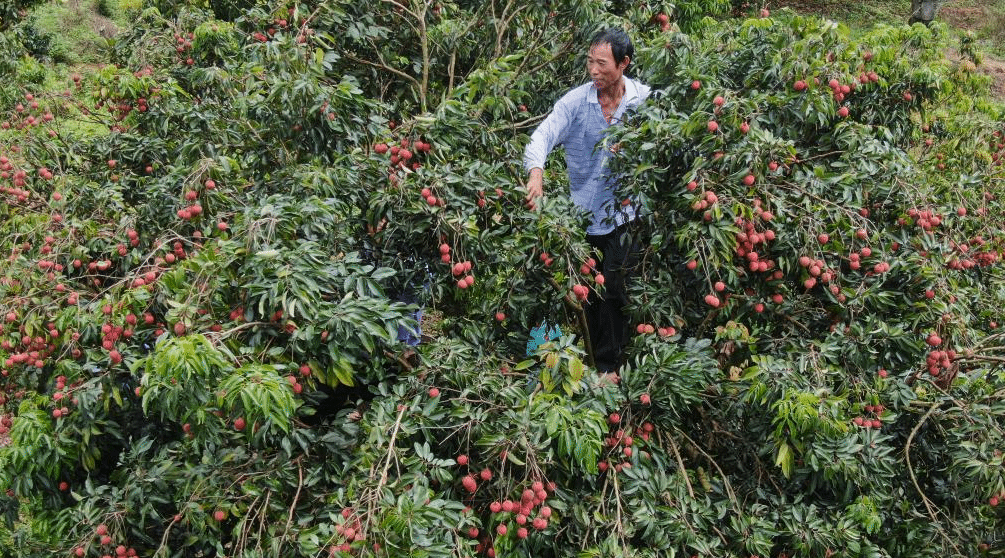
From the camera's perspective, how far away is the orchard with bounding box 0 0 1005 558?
2.61m

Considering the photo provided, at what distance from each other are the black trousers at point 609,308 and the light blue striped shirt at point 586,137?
0.08m

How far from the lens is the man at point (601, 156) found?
3620 millimetres

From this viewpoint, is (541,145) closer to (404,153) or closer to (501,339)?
(404,153)

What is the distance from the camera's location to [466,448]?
2.84 metres

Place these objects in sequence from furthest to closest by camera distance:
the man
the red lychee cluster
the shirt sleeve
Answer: the man < the shirt sleeve < the red lychee cluster

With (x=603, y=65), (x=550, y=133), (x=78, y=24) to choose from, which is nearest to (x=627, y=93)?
(x=603, y=65)

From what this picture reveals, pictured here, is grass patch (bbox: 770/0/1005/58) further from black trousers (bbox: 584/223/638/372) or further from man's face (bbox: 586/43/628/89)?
man's face (bbox: 586/43/628/89)

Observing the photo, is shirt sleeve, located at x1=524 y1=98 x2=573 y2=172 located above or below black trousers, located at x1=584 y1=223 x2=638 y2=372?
above

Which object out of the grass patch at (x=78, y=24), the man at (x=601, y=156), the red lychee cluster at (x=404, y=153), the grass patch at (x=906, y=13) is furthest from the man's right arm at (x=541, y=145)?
the grass patch at (x=906, y=13)

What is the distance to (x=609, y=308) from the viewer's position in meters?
4.10

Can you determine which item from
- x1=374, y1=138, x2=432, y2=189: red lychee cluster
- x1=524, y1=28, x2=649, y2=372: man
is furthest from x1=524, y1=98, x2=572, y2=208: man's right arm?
x1=374, y1=138, x2=432, y2=189: red lychee cluster

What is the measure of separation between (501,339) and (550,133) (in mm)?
945

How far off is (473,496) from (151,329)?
1223 mm

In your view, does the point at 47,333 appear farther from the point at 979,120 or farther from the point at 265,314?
the point at 979,120
